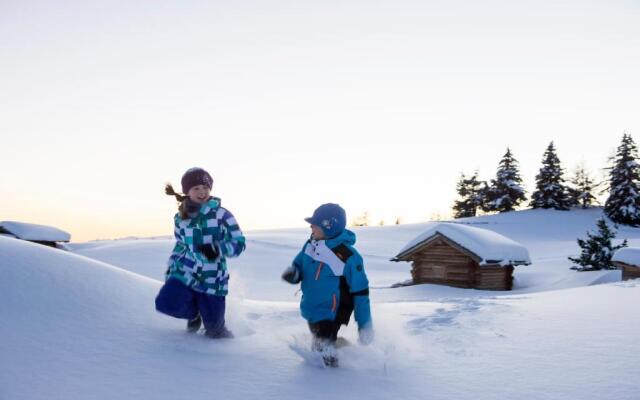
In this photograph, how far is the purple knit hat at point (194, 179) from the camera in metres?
3.93

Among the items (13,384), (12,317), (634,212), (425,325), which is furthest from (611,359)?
(634,212)

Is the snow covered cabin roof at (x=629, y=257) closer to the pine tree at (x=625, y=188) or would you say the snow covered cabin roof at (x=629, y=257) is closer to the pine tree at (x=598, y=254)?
the pine tree at (x=598, y=254)

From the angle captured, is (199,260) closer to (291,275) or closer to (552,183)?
(291,275)

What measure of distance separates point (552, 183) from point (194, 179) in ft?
167

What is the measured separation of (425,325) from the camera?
14.8 feet

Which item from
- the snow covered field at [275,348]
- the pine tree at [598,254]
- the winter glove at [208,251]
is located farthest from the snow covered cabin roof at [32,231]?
the pine tree at [598,254]

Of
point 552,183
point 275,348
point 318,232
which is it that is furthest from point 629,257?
point 552,183

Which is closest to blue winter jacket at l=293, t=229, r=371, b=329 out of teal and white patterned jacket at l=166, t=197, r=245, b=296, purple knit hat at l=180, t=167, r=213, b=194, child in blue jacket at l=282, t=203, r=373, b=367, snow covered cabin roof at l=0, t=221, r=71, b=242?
child in blue jacket at l=282, t=203, r=373, b=367

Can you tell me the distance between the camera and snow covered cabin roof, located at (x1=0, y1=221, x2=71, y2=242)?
21192 mm

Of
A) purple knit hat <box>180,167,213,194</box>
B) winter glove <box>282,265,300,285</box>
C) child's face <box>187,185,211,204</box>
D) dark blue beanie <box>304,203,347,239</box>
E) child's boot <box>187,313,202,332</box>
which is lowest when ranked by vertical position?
child's boot <box>187,313,202,332</box>

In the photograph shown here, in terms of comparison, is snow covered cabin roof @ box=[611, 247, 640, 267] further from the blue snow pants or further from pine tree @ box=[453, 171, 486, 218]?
pine tree @ box=[453, 171, 486, 218]

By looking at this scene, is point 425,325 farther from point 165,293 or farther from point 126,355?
point 126,355

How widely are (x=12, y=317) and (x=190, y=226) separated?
138 centimetres

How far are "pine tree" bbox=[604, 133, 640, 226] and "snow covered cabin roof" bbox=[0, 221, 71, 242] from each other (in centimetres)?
4411
